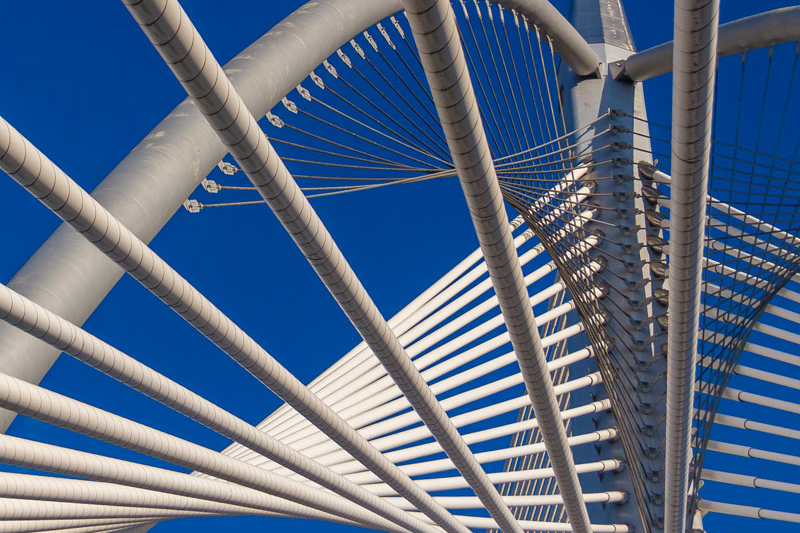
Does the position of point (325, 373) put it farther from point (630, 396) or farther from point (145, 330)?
point (145, 330)

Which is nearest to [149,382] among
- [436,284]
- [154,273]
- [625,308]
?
[154,273]

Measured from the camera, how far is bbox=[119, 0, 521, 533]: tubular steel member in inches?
247

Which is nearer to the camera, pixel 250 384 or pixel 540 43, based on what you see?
pixel 540 43

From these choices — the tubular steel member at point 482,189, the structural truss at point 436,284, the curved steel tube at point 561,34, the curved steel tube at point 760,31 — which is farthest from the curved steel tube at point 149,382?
the curved steel tube at point 561,34

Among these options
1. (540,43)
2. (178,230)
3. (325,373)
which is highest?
(178,230)

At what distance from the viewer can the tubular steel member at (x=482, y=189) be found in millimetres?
6832

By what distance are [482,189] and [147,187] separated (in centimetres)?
326

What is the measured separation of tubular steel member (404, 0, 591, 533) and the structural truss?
0.08 ft

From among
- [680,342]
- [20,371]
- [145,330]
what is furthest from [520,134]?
[145,330]

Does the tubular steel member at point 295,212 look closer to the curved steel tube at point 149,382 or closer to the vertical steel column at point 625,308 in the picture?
the curved steel tube at point 149,382

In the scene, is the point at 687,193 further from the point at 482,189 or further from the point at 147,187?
the point at 147,187

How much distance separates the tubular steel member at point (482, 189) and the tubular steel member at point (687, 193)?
1.55m

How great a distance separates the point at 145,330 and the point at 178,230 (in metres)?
9.96

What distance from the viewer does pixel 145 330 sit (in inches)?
3351
